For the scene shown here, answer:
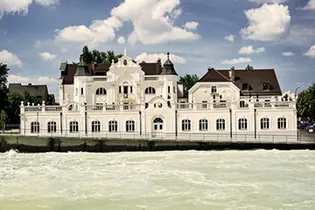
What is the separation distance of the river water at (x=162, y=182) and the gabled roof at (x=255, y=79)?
97.4ft

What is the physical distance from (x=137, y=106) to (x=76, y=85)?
15.8 meters

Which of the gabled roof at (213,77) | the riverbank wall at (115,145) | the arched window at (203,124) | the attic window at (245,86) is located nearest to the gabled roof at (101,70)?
the gabled roof at (213,77)

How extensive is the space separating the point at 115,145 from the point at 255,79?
33.1 m

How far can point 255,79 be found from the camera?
223 feet

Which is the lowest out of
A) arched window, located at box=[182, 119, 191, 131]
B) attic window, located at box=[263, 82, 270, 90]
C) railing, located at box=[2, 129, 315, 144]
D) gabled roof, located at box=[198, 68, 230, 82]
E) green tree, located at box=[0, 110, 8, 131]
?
railing, located at box=[2, 129, 315, 144]

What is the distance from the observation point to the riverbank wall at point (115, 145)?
39.9m

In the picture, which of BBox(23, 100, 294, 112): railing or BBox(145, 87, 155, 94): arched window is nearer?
BBox(23, 100, 294, 112): railing

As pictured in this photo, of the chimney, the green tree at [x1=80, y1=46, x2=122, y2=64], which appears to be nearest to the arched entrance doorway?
the chimney

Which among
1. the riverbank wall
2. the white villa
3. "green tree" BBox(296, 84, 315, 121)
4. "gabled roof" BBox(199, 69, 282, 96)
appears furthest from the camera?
"green tree" BBox(296, 84, 315, 121)

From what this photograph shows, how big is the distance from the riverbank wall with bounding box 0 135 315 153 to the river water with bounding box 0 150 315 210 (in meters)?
2.81

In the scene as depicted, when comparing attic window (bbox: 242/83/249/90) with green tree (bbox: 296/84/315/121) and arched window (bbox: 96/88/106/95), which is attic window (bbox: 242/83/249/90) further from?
arched window (bbox: 96/88/106/95)

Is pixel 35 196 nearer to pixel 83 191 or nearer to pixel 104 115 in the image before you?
pixel 83 191

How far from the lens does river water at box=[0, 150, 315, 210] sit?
19250mm

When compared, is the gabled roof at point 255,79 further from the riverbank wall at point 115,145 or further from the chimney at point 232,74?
the riverbank wall at point 115,145
